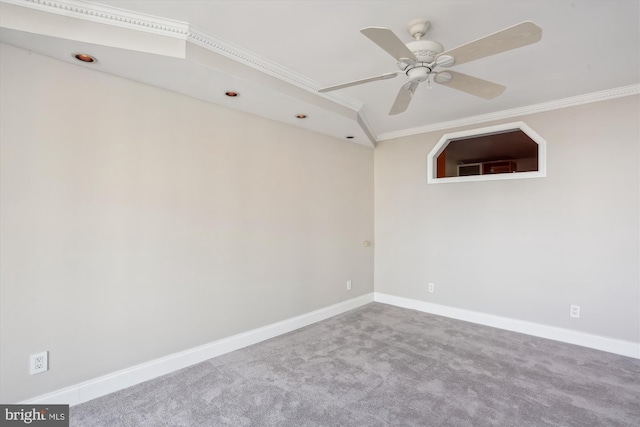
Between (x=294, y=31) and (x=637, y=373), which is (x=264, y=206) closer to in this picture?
(x=294, y=31)

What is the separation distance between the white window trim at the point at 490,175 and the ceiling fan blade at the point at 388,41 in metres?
2.43

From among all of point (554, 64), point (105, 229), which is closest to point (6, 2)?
point (105, 229)

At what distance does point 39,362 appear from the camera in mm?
2002

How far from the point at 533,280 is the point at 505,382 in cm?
147

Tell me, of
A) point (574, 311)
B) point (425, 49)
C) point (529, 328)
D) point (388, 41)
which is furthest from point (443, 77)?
point (529, 328)

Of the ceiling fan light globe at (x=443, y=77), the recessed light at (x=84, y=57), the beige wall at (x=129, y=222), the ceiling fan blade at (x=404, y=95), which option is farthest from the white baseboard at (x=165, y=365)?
the ceiling fan light globe at (x=443, y=77)

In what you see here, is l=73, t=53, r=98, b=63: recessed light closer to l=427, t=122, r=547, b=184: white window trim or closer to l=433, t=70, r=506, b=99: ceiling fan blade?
l=433, t=70, r=506, b=99: ceiling fan blade

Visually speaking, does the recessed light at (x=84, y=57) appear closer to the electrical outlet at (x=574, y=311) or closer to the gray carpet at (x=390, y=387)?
the gray carpet at (x=390, y=387)

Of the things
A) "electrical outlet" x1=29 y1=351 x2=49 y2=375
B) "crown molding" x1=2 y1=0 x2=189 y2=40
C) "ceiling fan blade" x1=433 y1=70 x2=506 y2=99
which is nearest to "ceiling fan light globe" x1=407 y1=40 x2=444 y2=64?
"ceiling fan blade" x1=433 y1=70 x2=506 y2=99

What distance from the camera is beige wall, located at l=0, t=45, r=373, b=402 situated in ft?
6.42

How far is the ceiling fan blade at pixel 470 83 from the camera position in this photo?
1978 millimetres

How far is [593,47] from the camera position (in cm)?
223

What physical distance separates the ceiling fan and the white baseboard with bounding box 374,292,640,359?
2.71 meters

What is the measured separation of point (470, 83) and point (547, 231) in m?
2.23
